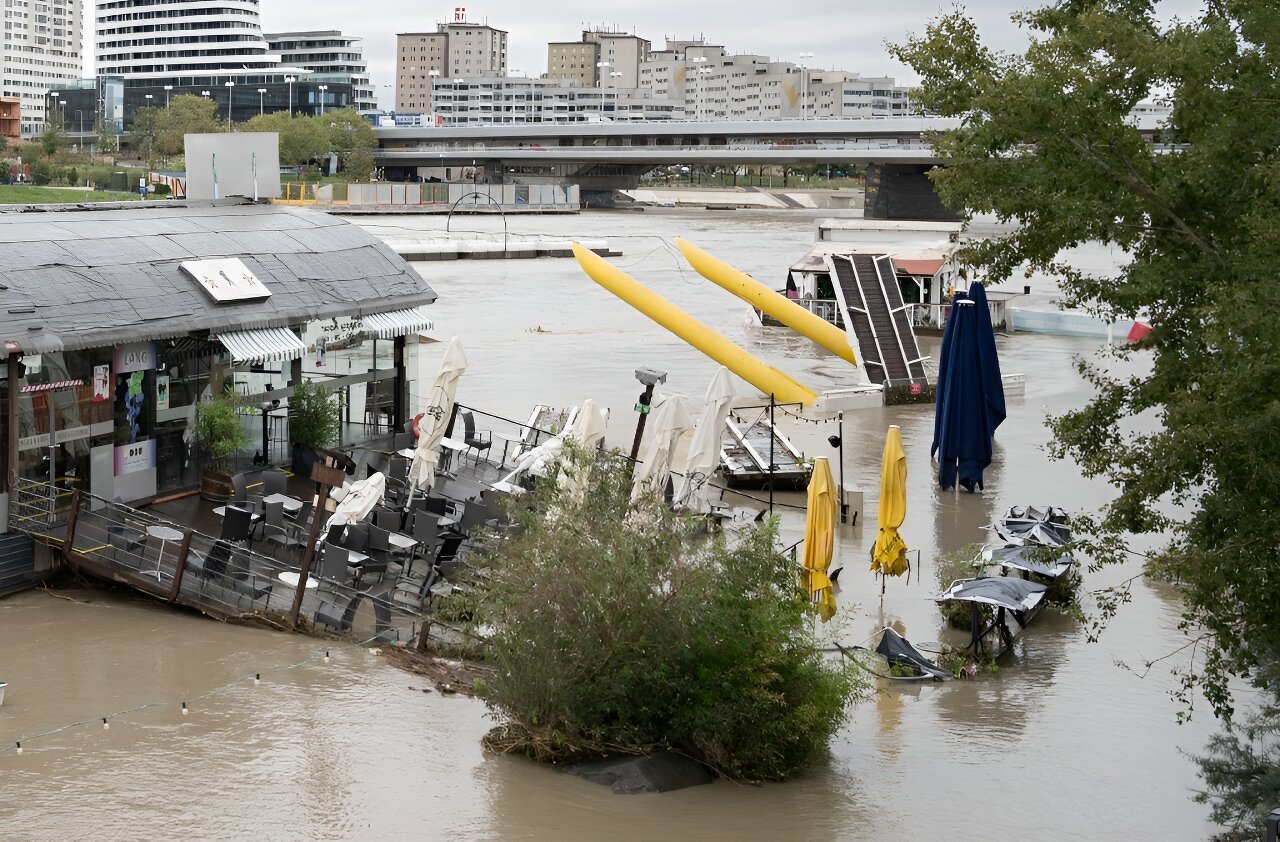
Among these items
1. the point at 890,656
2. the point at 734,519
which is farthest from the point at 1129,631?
the point at 734,519

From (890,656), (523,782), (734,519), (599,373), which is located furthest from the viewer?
(599,373)

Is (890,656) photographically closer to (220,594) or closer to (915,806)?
(915,806)

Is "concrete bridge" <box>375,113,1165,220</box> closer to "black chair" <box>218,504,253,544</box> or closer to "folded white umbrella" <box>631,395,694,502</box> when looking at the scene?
"folded white umbrella" <box>631,395,694,502</box>

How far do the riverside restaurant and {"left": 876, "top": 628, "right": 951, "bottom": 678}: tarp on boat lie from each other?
854cm

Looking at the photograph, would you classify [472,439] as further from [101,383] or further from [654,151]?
[654,151]

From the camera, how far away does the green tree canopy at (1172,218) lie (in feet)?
33.3

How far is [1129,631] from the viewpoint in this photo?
1706cm

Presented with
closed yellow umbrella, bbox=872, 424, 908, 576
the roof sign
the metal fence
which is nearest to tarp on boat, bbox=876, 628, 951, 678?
closed yellow umbrella, bbox=872, 424, 908, 576

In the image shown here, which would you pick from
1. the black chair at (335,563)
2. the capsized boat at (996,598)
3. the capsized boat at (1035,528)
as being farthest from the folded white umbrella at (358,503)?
the capsized boat at (1035,528)

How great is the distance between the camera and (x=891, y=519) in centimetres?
1688

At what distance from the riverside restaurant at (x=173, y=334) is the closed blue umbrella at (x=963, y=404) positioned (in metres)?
7.38

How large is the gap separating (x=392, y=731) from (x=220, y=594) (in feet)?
12.7

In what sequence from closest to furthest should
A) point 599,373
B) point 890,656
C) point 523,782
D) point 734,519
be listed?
point 523,782, point 890,656, point 734,519, point 599,373

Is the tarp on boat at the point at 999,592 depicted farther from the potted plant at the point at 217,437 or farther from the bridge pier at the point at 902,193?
the bridge pier at the point at 902,193
